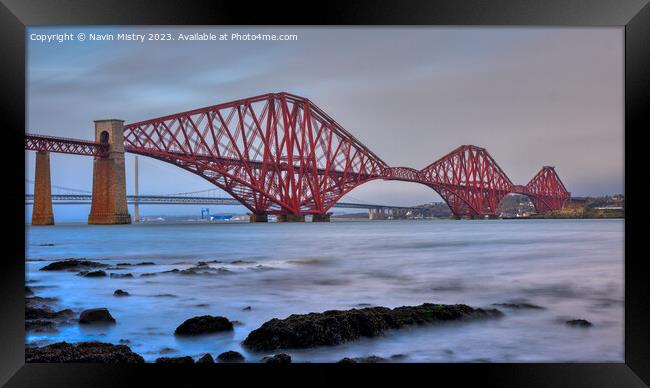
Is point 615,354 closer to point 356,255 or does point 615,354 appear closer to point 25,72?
point 25,72

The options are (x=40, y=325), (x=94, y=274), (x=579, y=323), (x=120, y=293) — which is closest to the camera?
(x=40, y=325)

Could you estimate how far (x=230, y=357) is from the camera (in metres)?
6.10

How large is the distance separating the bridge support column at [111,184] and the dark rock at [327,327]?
63.8ft

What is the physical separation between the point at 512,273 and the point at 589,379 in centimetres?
850

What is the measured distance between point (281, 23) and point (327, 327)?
10.7 ft

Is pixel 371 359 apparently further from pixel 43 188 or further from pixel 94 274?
pixel 43 188

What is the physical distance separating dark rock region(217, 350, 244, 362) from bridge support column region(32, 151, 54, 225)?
16449 millimetres

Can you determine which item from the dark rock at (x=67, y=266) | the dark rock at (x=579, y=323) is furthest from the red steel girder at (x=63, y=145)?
Result: the dark rock at (x=579, y=323)

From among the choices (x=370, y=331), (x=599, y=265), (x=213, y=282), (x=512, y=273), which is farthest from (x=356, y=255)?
(x=370, y=331)

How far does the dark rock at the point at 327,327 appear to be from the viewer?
6.43 meters

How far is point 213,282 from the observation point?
11414 millimetres

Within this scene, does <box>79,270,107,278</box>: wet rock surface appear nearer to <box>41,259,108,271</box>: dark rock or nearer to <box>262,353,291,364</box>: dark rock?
<box>41,259,108,271</box>: dark rock

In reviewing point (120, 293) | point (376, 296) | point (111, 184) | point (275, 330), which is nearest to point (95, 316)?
point (120, 293)
